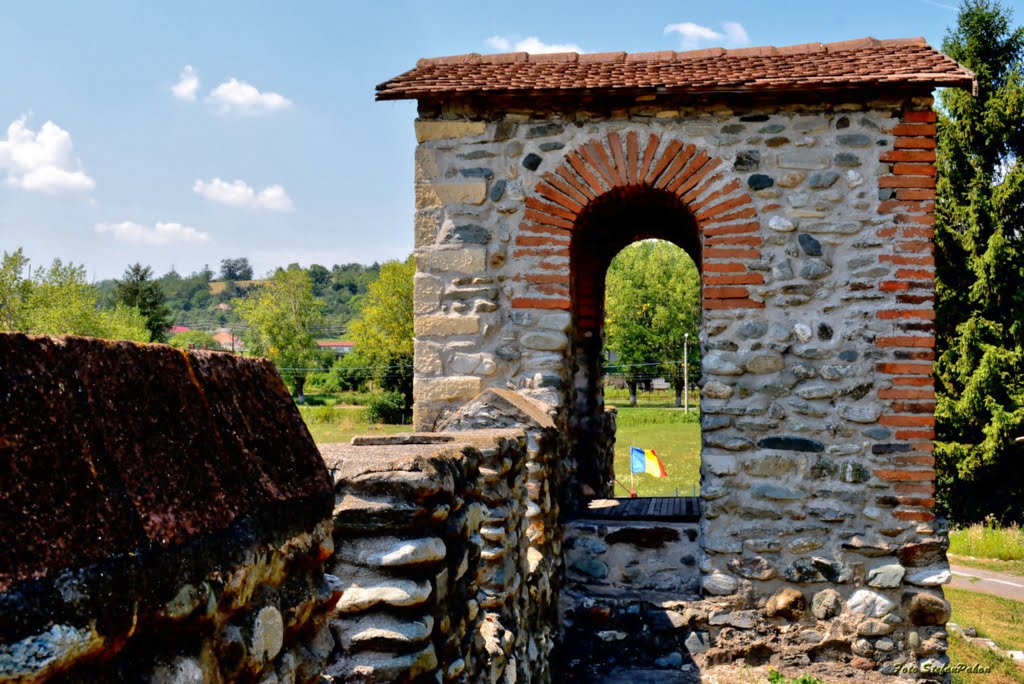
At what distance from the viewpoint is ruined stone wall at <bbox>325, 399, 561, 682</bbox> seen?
6.59ft

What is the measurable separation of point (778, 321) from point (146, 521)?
4.84 m

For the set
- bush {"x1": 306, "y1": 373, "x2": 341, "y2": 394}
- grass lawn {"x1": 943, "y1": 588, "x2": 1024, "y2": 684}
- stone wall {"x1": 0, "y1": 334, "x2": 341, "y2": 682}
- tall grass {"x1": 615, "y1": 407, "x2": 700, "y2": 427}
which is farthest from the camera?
bush {"x1": 306, "y1": 373, "x2": 341, "y2": 394}

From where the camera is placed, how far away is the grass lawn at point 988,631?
618 centimetres

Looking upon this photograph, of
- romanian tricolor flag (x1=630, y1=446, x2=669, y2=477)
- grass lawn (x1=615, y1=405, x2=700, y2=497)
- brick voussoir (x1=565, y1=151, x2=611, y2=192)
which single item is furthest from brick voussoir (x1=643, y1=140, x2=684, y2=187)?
grass lawn (x1=615, y1=405, x2=700, y2=497)

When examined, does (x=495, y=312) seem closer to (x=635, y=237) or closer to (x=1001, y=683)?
(x=635, y=237)

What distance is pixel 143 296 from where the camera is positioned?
4216 cm

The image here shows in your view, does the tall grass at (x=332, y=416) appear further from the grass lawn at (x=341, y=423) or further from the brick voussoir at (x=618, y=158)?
the brick voussoir at (x=618, y=158)

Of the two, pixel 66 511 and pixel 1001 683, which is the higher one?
pixel 66 511

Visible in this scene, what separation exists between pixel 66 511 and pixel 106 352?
260 millimetres

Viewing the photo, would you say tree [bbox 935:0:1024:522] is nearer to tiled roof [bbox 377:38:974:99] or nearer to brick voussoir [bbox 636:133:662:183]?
tiled roof [bbox 377:38:974:99]

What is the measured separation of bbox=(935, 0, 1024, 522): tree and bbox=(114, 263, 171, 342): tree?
1487 inches

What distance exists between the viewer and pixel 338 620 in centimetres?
203

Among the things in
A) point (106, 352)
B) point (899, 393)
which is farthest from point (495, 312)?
point (106, 352)

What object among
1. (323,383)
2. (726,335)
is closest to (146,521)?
(726,335)
